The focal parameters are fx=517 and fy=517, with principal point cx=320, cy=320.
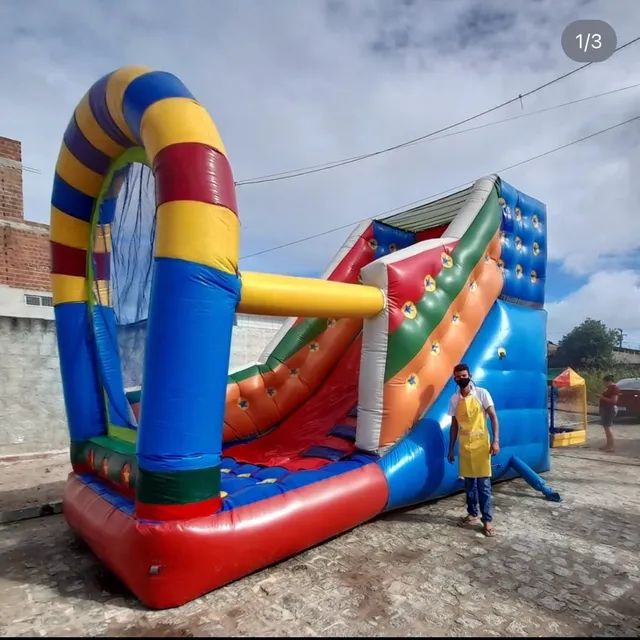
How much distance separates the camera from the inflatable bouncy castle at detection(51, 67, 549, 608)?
268 centimetres

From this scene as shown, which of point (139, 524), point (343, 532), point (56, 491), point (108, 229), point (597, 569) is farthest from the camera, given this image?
point (56, 491)

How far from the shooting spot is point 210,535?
2.66 m

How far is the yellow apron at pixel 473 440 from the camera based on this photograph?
370 centimetres

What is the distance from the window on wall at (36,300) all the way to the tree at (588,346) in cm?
2945

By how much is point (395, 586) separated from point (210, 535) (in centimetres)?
104

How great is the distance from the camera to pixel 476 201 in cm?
507

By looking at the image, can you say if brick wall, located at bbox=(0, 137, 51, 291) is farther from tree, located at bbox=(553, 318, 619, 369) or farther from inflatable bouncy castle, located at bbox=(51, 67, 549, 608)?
tree, located at bbox=(553, 318, 619, 369)

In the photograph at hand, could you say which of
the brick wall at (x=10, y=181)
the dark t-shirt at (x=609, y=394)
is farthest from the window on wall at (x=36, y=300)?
the dark t-shirt at (x=609, y=394)

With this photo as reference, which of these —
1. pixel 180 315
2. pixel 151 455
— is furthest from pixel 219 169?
pixel 151 455

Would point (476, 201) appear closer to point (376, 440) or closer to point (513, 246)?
point (513, 246)

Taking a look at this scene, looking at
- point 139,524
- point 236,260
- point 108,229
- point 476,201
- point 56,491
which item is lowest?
point 56,491

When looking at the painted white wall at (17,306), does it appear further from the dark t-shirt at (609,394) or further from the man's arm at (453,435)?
the dark t-shirt at (609,394)

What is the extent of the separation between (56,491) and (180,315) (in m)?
3.39

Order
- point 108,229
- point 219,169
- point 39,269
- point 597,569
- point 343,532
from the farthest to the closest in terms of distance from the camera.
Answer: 1. point 39,269
2. point 108,229
3. point 343,532
4. point 597,569
5. point 219,169
